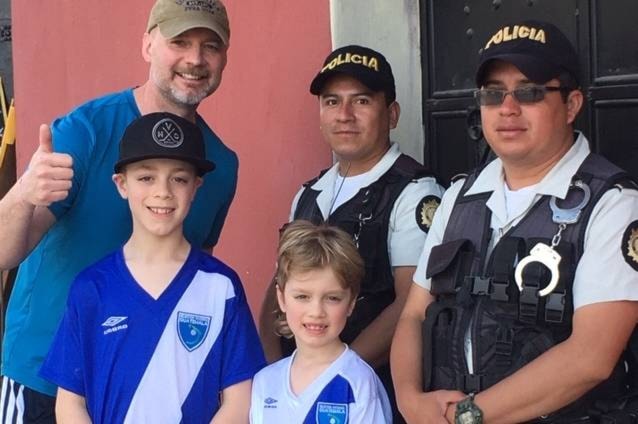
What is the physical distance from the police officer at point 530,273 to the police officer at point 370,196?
0.35m

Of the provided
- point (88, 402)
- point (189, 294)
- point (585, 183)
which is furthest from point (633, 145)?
point (88, 402)

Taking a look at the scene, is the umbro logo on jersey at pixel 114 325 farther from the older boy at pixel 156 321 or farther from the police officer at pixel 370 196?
the police officer at pixel 370 196

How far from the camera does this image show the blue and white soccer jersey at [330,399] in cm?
258

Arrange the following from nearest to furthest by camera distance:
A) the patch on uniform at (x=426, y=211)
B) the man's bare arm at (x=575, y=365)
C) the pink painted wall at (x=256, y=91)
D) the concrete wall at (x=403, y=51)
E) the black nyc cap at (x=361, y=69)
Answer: the man's bare arm at (x=575, y=365) → the patch on uniform at (x=426, y=211) → the black nyc cap at (x=361, y=69) → the concrete wall at (x=403, y=51) → the pink painted wall at (x=256, y=91)

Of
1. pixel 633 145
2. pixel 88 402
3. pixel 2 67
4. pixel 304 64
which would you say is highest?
pixel 2 67

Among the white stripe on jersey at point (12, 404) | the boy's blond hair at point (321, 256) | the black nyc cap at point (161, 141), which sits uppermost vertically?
the black nyc cap at point (161, 141)

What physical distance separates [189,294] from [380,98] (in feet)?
3.77

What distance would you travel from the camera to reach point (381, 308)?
130 inches

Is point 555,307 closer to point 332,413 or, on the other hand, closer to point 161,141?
point 332,413

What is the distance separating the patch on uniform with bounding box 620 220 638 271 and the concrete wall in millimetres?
1694

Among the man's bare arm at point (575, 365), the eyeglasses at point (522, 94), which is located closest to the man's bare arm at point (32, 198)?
the eyeglasses at point (522, 94)

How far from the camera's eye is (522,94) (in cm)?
267

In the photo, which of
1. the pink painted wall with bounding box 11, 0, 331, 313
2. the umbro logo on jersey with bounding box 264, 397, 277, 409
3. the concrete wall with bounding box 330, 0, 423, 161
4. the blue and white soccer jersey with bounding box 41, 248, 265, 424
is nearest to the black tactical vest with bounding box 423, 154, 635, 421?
the umbro logo on jersey with bounding box 264, 397, 277, 409

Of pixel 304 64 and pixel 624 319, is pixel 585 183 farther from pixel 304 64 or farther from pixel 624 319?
pixel 304 64
